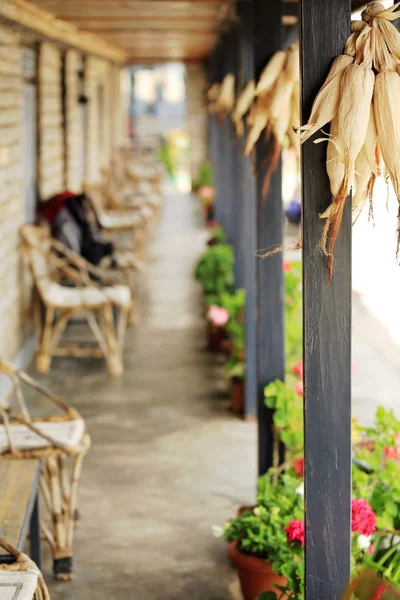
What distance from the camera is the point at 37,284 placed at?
6.68 m

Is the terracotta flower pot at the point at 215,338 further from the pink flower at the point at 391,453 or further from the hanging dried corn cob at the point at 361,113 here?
the hanging dried corn cob at the point at 361,113

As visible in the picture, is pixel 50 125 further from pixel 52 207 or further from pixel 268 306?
pixel 268 306

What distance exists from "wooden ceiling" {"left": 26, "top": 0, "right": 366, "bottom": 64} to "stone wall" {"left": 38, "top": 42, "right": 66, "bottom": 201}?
394mm

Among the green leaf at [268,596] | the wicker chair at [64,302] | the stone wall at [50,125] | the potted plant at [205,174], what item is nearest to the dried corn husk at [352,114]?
the green leaf at [268,596]

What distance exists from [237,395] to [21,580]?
3.51 m

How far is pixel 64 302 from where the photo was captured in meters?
6.77

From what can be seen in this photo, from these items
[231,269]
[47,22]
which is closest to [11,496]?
[231,269]

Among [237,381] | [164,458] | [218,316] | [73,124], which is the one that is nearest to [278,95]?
[164,458]

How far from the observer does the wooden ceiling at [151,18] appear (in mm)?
6227

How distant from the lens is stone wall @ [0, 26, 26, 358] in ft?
20.0

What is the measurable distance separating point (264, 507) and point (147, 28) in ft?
19.6

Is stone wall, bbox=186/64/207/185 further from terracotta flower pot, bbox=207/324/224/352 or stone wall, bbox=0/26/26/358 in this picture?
stone wall, bbox=0/26/26/358

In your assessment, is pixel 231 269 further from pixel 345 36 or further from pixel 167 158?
pixel 167 158

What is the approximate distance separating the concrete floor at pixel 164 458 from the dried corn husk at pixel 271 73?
134 centimetres
